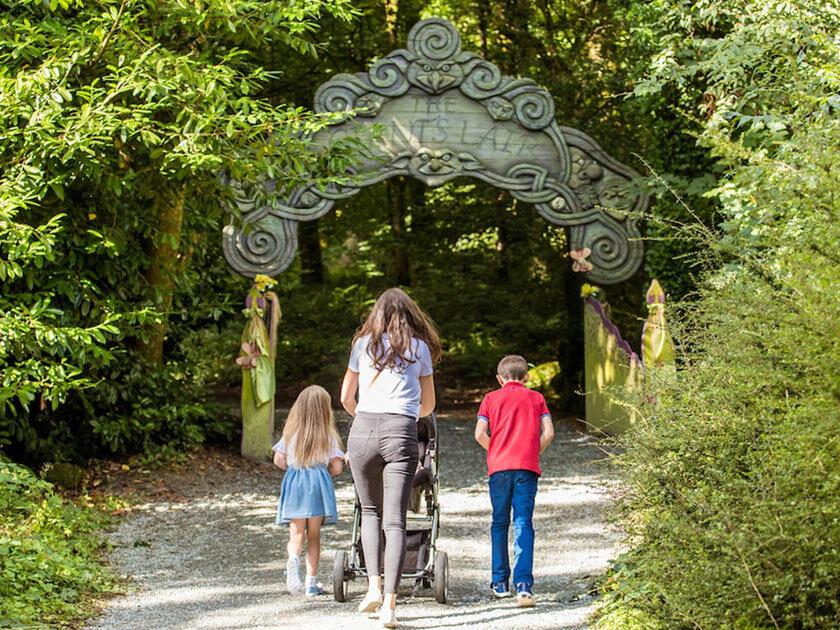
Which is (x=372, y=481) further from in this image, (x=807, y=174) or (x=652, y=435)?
(x=807, y=174)

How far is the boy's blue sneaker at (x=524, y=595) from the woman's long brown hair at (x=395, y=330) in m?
1.43

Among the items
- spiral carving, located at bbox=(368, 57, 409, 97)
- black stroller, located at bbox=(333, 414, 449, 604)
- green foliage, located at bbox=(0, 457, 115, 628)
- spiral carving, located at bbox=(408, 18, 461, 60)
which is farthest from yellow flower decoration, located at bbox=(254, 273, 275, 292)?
black stroller, located at bbox=(333, 414, 449, 604)

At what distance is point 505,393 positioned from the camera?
245 inches

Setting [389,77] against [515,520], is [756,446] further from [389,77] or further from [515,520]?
[389,77]

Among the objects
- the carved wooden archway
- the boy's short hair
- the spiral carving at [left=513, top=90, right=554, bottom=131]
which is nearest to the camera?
the boy's short hair

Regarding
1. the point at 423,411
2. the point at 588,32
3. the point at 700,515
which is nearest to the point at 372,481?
the point at 423,411

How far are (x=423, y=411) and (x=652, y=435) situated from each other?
123 cm

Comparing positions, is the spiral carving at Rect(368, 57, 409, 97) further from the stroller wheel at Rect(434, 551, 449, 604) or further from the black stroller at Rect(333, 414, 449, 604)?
the stroller wheel at Rect(434, 551, 449, 604)

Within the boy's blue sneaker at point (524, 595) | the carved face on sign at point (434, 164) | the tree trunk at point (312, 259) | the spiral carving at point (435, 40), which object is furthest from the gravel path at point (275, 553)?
the tree trunk at point (312, 259)

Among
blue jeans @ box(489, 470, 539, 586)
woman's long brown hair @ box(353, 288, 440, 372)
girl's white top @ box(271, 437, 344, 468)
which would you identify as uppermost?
woman's long brown hair @ box(353, 288, 440, 372)

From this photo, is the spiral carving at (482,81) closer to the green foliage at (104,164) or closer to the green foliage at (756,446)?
the green foliage at (104,164)

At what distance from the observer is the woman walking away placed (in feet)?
17.9

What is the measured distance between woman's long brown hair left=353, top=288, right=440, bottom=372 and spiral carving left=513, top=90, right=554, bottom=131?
23.5 ft

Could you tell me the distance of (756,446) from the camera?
15.1 ft
